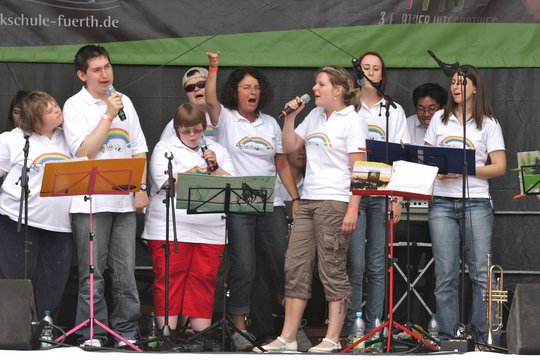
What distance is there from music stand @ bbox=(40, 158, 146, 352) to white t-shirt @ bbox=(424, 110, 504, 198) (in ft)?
6.87

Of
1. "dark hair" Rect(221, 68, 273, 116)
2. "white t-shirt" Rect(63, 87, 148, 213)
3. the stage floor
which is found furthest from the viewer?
"dark hair" Rect(221, 68, 273, 116)

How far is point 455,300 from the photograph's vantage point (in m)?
7.96

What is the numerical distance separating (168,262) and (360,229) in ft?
4.39

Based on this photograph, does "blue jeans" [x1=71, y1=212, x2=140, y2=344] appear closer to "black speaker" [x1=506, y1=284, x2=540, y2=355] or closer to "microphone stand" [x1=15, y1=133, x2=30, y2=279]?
"microphone stand" [x1=15, y1=133, x2=30, y2=279]

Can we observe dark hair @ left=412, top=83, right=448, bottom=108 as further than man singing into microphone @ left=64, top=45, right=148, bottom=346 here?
Yes

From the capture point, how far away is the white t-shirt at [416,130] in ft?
28.7

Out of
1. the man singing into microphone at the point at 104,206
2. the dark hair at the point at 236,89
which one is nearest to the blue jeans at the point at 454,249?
the dark hair at the point at 236,89

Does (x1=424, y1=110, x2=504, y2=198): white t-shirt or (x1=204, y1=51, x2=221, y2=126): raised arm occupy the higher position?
(x1=204, y1=51, x2=221, y2=126): raised arm

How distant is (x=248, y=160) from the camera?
8.13 metres

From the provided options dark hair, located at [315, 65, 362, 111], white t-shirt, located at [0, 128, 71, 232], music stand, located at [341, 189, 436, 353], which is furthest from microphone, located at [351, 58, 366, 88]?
white t-shirt, located at [0, 128, 71, 232]

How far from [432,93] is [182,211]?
2.16 meters

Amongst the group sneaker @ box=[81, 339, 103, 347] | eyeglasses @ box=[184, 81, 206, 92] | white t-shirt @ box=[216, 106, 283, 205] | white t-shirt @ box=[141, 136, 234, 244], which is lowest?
sneaker @ box=[81, 339, 103, 347]

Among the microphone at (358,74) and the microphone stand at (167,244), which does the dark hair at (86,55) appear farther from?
the microphone at (358,74)

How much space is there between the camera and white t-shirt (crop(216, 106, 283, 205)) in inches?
320
